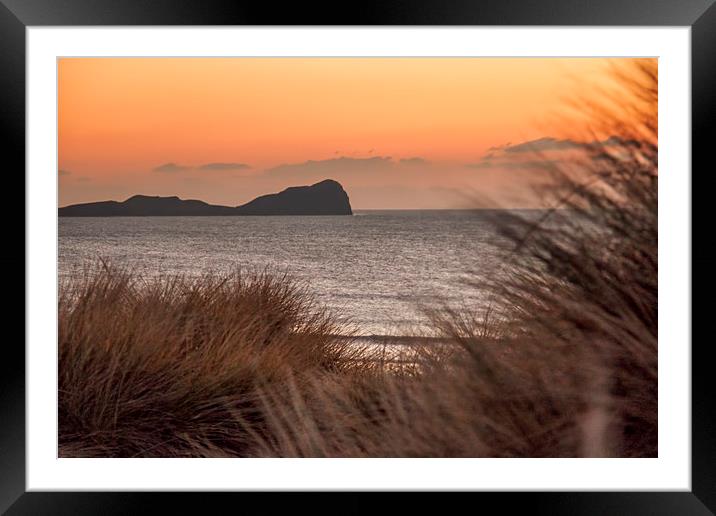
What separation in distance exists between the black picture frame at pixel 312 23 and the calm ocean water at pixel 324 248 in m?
13.2

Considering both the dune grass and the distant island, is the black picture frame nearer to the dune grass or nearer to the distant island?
the dune grass

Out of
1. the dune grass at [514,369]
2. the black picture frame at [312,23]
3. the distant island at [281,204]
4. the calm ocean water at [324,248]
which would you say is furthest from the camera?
the distant island at [281,204]

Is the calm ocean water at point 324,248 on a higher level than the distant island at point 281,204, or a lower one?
lower

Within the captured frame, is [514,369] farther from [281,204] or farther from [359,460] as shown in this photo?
[281,204]

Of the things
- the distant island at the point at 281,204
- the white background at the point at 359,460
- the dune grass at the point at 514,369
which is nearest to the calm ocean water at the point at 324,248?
the distant island at the point at 281,204

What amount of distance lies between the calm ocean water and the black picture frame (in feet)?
43.3

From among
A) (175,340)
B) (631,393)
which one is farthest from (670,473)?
(175,340)

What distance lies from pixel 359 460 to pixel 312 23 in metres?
0.94

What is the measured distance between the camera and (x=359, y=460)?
1584mm

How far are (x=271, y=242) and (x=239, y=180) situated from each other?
1.95 m

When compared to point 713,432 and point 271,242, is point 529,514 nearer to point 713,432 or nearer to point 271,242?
point 713,432

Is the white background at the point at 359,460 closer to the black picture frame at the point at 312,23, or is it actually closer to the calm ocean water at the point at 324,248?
the black picture frame at the point at 312,23

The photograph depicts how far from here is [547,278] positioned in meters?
1.88

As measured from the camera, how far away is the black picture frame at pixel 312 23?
149cm
